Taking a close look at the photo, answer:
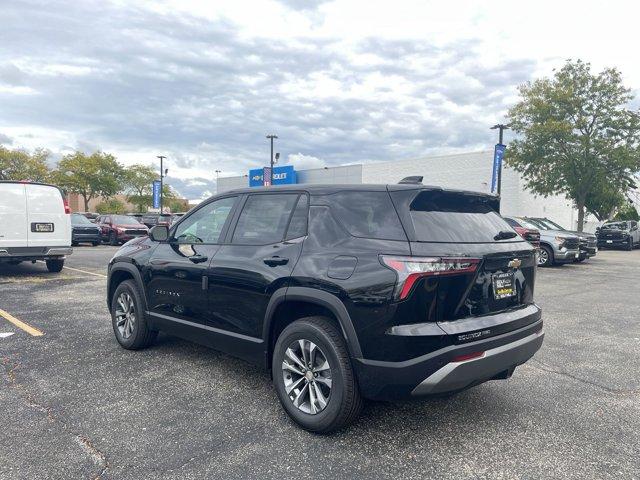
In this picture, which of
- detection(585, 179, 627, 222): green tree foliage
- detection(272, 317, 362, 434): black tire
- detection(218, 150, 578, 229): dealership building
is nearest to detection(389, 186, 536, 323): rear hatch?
detection(272, 317, 362, 434): black tire

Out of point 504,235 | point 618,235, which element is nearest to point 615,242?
point 618,235

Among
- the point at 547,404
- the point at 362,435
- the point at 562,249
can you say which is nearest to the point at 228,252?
the point at 362,435

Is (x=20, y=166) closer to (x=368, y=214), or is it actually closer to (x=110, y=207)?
(x=110, y=207)

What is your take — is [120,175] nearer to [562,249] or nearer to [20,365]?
[562,249]

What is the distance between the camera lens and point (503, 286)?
331 cm

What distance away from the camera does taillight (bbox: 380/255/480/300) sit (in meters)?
2.84

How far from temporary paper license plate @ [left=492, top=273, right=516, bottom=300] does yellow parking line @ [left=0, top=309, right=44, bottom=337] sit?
5.19 metres

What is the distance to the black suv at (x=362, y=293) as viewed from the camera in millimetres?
2875

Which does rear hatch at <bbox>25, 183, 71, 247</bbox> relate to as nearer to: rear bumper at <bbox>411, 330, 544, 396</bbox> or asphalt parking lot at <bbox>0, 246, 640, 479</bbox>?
asphalt parking lot at <bbox>0, 246, 640, 479</bbox>

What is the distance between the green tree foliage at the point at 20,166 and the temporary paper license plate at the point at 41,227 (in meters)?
43.5

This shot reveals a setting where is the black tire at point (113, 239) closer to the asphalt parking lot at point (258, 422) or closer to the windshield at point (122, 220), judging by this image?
the windshield at point (122, 220)

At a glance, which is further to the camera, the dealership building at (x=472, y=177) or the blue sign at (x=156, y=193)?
the blue sign at (x=156, y=193)

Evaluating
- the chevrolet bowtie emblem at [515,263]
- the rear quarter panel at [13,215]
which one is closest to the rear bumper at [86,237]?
the rear quarter panel at [13,215]

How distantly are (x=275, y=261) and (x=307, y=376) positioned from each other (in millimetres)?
849
